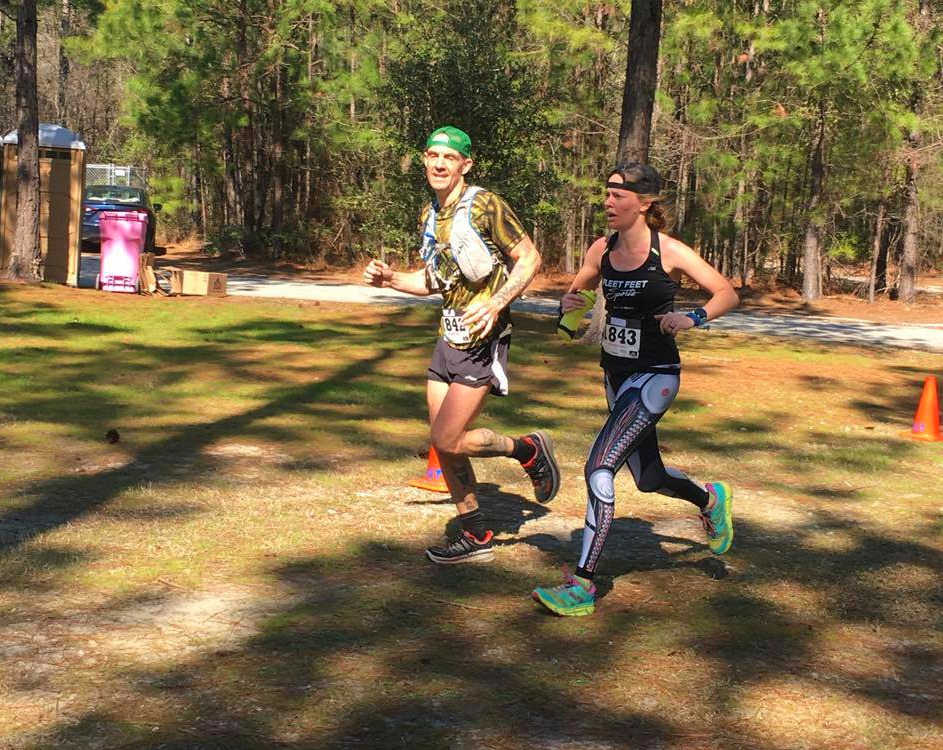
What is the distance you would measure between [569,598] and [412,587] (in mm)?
786

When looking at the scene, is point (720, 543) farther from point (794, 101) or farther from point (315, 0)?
point (315, 0)

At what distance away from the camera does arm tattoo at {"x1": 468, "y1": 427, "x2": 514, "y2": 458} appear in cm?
624

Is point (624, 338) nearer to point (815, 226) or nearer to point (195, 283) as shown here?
point (195, 283)

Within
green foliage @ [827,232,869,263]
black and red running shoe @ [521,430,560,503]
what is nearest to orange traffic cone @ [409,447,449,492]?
black and red running shoe @ [521,430,560,503]

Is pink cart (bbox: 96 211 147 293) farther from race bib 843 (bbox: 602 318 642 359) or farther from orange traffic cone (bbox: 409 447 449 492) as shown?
race bib 843 (bbox: 602 318 642 359)

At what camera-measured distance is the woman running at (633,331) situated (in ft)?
18.2

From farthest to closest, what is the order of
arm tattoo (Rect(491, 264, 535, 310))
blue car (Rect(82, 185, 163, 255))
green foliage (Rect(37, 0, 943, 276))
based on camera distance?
blue car (Rect(82, 185, 163, 255)) → green foliage (Rect(37, 0, 943, 276)) → arm tattoo (Rect(491, 264, 535, 310))

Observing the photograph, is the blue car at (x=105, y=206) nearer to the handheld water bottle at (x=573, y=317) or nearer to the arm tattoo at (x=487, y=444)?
the arm tattoo at (x=487, y=444)

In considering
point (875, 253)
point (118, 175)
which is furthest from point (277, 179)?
point (875, 253)

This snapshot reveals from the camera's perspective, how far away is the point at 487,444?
628cm

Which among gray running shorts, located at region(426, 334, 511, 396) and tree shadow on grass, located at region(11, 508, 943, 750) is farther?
gray running shorts, located at region(426, 334, 511, 396)

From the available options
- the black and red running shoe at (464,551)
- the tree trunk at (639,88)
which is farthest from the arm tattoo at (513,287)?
the tree trunk at (639,88)

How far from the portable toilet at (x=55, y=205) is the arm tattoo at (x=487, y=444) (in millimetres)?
16340

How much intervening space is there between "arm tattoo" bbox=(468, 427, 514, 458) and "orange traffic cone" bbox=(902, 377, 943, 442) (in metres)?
5.74
